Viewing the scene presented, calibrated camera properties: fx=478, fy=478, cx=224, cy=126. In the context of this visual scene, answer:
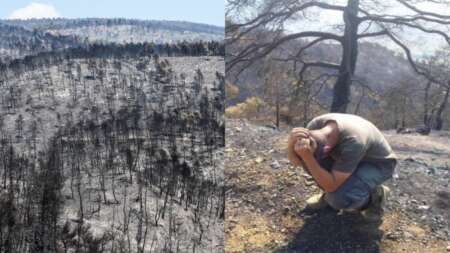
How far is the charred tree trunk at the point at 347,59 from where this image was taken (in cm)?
196

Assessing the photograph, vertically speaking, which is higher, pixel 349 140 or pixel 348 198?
pixel 349 140

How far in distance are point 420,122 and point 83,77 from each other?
7328 millimetres

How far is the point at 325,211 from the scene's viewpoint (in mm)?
1700

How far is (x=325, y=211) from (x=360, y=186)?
0.22 m

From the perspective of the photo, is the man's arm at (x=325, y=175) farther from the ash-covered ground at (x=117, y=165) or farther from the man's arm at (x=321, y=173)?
the ash-covered ground at (x=117, y=165)

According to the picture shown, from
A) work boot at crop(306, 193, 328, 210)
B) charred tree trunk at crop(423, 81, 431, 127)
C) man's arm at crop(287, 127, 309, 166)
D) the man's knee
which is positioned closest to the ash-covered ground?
work boot at crop(306, 193, 328, 210)

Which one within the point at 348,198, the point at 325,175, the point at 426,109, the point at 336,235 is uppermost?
the point at 426,109

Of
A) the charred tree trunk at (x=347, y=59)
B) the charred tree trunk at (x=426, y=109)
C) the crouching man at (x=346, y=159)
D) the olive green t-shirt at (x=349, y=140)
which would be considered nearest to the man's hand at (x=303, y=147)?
the crouching man at (x=346, y=159)

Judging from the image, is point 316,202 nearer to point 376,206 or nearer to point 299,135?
point 376,206

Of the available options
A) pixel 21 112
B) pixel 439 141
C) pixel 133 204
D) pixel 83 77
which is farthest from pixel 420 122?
pixel 83 77

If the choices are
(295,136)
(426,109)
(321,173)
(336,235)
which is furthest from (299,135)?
(426,109)

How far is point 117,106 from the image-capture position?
6820mm

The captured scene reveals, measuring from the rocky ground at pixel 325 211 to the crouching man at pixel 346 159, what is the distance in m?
0.08

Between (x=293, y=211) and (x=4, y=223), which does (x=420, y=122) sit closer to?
(x=293, y=211)
